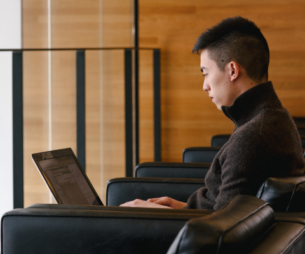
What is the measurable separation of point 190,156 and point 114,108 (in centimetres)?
99

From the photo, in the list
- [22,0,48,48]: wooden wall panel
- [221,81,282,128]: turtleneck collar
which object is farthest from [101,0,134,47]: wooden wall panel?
[221,81,282,128]: turtleneck collar

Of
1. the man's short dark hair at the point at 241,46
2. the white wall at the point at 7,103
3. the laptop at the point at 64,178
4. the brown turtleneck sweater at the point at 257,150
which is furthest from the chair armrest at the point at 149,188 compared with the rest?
the white wall at the point at 7,103

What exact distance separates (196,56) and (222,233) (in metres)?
3.32

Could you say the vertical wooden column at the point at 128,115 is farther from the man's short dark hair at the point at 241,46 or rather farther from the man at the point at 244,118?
the man's short dark hair at the point at 241,46

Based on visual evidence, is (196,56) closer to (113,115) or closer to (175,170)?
(113,115)

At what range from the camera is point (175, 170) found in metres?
2.10

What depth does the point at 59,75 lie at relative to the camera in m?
2.83

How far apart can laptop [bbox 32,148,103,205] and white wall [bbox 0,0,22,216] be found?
1.05 metres

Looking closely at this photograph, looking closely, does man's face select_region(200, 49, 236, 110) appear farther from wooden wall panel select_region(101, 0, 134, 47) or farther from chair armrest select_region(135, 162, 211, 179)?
wooden wall panel select_region(101, 0, 134, 47)

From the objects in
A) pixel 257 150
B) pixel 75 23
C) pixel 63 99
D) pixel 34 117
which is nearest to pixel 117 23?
pixel 75 23

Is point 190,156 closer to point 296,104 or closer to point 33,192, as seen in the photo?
point 33,192

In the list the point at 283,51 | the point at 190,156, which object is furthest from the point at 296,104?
the point at 190,156

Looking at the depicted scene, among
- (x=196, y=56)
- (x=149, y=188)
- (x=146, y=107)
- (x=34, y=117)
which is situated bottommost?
(x=149, y=188)

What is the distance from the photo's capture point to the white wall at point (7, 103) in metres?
2.45
